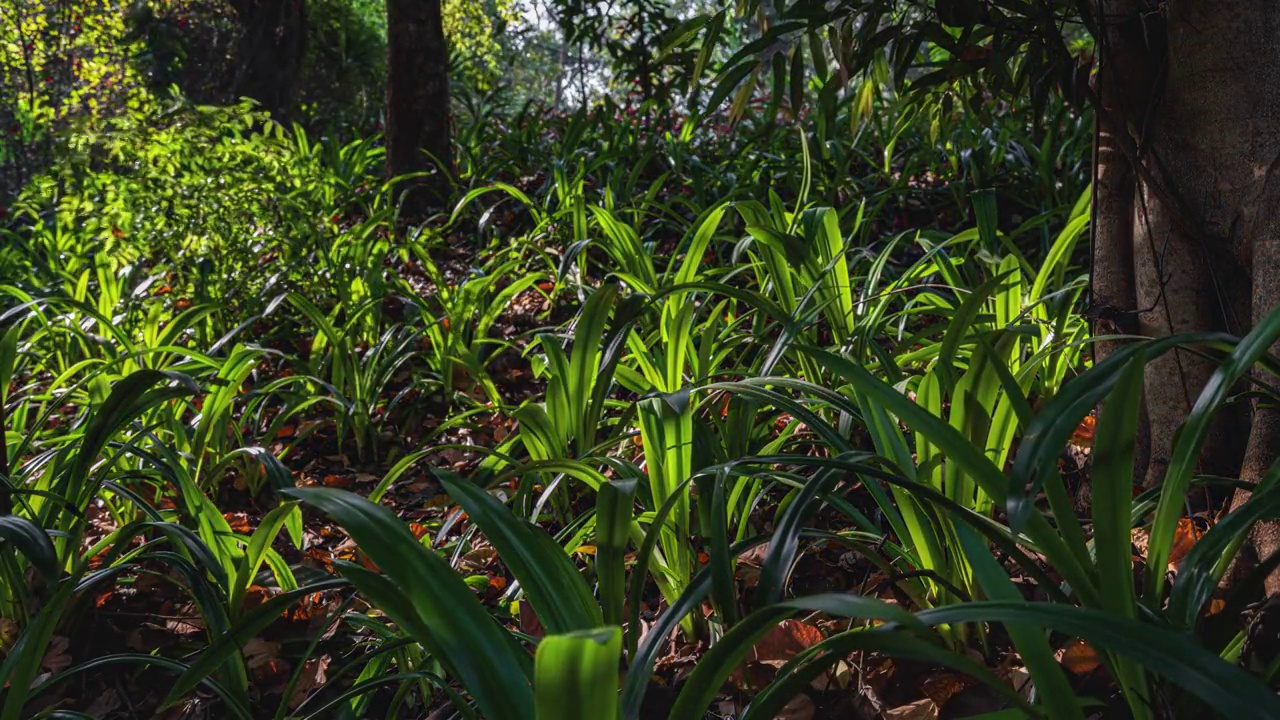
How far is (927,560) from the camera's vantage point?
4.06 feet

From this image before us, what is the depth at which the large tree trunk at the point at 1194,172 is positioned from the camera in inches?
54.6

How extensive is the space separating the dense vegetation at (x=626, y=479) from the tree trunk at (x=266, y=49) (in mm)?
3009

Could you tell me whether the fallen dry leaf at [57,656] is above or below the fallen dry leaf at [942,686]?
below

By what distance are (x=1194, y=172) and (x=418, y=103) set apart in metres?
3.87

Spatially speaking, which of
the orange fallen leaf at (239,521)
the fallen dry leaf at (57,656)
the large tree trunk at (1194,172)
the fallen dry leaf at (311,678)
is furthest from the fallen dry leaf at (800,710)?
the orange fallen leaf at (239,521)

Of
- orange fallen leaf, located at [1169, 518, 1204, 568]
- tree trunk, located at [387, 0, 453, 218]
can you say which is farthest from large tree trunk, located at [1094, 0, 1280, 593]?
tree trunk, located at [387, 0, 453, 218]

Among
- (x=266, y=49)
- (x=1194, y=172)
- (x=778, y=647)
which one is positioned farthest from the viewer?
(x=266, y=49)

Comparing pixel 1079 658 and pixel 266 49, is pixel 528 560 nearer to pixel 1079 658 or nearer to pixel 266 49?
pixel 1079 658

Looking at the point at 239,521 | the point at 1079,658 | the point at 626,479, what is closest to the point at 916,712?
the point at 1079,658

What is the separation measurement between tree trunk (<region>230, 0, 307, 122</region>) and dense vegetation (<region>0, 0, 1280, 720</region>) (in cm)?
301

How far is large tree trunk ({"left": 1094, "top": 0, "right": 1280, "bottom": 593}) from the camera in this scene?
1.39 meters

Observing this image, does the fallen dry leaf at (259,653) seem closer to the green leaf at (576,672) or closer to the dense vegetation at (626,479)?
the dense vegetation at (626,479)

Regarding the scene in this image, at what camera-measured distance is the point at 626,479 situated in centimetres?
124

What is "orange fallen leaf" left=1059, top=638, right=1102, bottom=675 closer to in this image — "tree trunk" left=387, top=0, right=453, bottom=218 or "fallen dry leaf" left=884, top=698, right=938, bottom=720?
"fallen dry leaf" left=884, top=698, right=938, bottom=720
